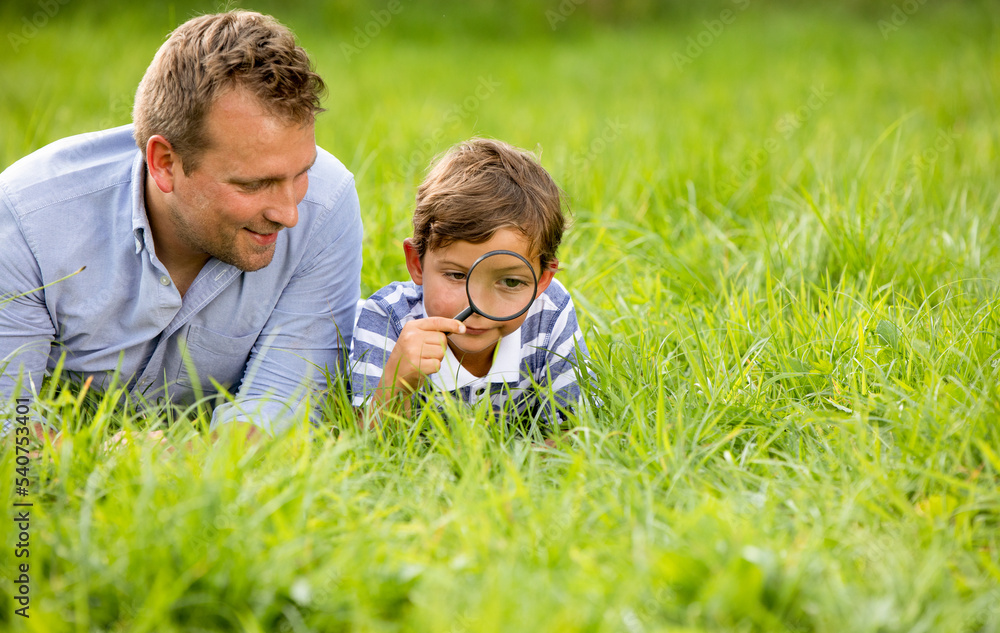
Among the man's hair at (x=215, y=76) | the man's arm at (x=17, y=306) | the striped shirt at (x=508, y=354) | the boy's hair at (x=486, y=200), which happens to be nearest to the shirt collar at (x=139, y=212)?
the man's hair at (x=215, y=76)

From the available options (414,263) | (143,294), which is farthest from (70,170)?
(414,263)

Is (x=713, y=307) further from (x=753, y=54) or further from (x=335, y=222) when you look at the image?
(x=753, y=54)

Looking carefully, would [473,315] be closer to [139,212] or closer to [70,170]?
[139,212]

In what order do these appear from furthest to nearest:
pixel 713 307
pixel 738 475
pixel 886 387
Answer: pixel 713 307
pixel 886 387
pixel 738 475

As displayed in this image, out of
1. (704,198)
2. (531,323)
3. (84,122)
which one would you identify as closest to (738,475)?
(531,323)

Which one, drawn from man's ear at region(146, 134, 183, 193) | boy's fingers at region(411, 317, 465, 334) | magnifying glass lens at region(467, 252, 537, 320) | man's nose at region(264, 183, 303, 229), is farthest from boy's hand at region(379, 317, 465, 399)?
man's ear at region(146, 134, 183, 193)

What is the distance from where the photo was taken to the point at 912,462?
7.07 ft

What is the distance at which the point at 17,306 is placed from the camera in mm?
2518

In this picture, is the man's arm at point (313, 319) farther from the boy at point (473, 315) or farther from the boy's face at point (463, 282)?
the boy's face at point (463, 282)

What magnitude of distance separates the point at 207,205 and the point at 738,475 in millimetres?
1702

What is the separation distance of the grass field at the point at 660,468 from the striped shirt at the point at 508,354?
0.47 feet

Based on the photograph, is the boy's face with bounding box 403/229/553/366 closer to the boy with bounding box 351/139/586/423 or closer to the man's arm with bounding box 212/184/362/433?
the boy with bounding box 351/139/586/423

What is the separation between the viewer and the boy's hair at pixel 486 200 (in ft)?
8.29

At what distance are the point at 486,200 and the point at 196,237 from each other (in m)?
0.91
